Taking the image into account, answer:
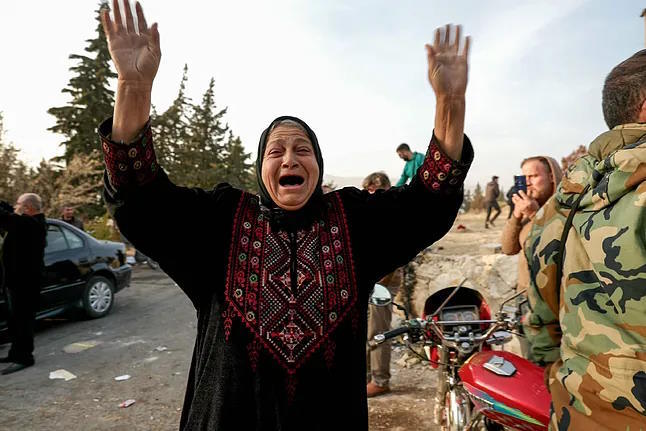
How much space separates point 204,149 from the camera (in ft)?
96.9

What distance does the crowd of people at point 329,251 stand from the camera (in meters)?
1.27

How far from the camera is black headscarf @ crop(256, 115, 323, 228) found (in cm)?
155

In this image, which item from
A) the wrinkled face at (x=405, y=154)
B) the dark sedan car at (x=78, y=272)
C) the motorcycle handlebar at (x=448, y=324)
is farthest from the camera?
the wrinkled face at (x=405, y=154)

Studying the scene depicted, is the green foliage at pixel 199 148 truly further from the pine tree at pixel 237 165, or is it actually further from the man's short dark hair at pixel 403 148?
the man's short dark hair at pixel 403 148

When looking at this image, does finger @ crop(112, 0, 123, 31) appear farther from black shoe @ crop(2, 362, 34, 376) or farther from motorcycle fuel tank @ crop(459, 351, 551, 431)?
black shoe @ crop(2, 362, 34, 376)

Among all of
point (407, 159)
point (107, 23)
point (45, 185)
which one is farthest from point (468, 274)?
point (45, 185)

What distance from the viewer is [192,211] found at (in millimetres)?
1452

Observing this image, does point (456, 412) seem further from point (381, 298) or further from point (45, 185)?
point (45, 185)

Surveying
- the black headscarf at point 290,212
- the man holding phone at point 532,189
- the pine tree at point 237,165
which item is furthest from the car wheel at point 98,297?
the pine tree at point 237,165

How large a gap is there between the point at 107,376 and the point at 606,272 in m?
5.05

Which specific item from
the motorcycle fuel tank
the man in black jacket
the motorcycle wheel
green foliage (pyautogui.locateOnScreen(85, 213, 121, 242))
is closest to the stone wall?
the motorcycle wheel

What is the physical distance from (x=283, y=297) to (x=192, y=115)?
31.3m

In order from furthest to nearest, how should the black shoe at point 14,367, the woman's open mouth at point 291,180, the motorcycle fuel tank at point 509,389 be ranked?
the black shoe at point 14,367, the motorcycle fuel tank at point 509,389, the woman's open mouth at point 291,180

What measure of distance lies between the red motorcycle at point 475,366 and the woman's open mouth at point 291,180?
1070mm
